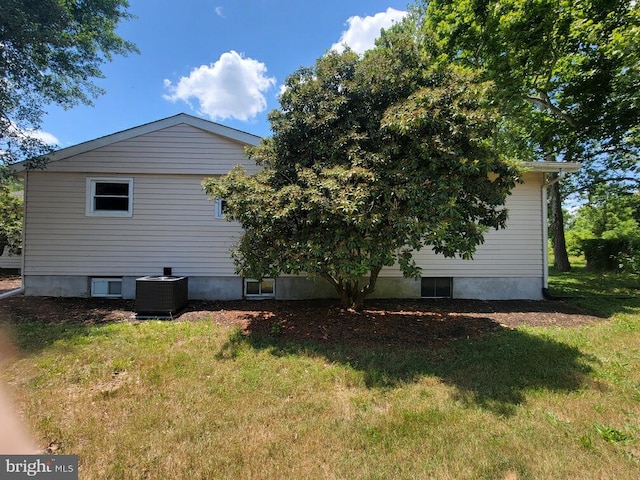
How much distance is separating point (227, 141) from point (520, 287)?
792cm

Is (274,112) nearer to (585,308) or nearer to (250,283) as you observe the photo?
(250,283)

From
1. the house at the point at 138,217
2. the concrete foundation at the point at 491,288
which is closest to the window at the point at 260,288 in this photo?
the house at the point at 138,217

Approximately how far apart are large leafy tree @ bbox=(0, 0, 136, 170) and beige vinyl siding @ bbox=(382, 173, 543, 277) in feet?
31.0

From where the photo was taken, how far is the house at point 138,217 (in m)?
6.82

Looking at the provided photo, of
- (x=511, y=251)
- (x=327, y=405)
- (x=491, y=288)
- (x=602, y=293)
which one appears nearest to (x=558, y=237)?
(x=602, y=293)

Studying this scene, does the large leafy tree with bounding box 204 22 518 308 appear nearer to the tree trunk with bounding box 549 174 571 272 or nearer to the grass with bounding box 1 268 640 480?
the grass with bounding box 1 268 640 480

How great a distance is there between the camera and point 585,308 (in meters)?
6.51

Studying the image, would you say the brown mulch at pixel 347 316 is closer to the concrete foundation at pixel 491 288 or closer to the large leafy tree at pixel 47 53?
the concrete foundation at pixel 491 288

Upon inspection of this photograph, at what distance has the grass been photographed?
2137 mm

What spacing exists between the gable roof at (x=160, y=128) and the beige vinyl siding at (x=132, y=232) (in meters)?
0.53

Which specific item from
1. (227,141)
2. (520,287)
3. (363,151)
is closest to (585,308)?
(520,287)

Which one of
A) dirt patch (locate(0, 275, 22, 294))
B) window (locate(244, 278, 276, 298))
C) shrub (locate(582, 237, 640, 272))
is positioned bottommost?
dirt patch (locate(0, 275, 22, 294))

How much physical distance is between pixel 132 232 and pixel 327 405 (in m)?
→ 6.24

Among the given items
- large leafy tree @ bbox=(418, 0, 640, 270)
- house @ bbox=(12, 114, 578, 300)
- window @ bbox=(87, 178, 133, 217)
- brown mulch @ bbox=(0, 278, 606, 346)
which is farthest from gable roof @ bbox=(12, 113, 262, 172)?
large leafy tree @ bbox=(418, 0, 640, 270)
